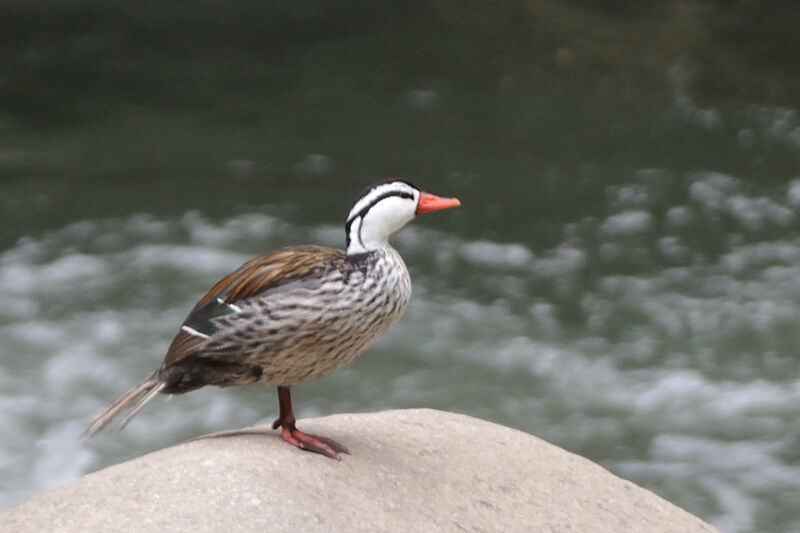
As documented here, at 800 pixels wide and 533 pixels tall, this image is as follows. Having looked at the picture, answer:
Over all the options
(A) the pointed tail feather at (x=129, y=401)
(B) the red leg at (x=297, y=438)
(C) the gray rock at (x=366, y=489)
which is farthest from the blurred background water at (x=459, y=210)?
(B) the red leg at (x=297, y=438)

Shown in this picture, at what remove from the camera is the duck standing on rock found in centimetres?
305

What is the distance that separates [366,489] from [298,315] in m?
0.52

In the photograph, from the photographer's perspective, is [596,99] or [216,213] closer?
[216,213]

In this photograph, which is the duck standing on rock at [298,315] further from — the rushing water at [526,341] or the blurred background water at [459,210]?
the blurred background water at [459,210]

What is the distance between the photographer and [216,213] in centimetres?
882

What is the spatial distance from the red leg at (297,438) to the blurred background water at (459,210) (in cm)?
350

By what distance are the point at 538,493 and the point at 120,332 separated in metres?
4.69

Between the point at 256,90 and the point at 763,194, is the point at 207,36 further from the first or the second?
the point at 763,194

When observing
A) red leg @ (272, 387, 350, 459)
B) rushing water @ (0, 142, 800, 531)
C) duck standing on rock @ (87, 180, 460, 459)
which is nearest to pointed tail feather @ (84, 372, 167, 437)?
duck standing on rock @ (87, 180, 460, 459)

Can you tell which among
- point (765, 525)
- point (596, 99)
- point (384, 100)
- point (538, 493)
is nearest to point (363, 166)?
point (384, 100)

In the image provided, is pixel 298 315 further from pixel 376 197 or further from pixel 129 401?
pixel 129 401

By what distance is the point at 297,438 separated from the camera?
3242 millimetres

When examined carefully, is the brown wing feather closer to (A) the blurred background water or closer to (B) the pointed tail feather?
(B) the pointed tail feather

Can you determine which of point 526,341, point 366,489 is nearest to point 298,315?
point 366,489
